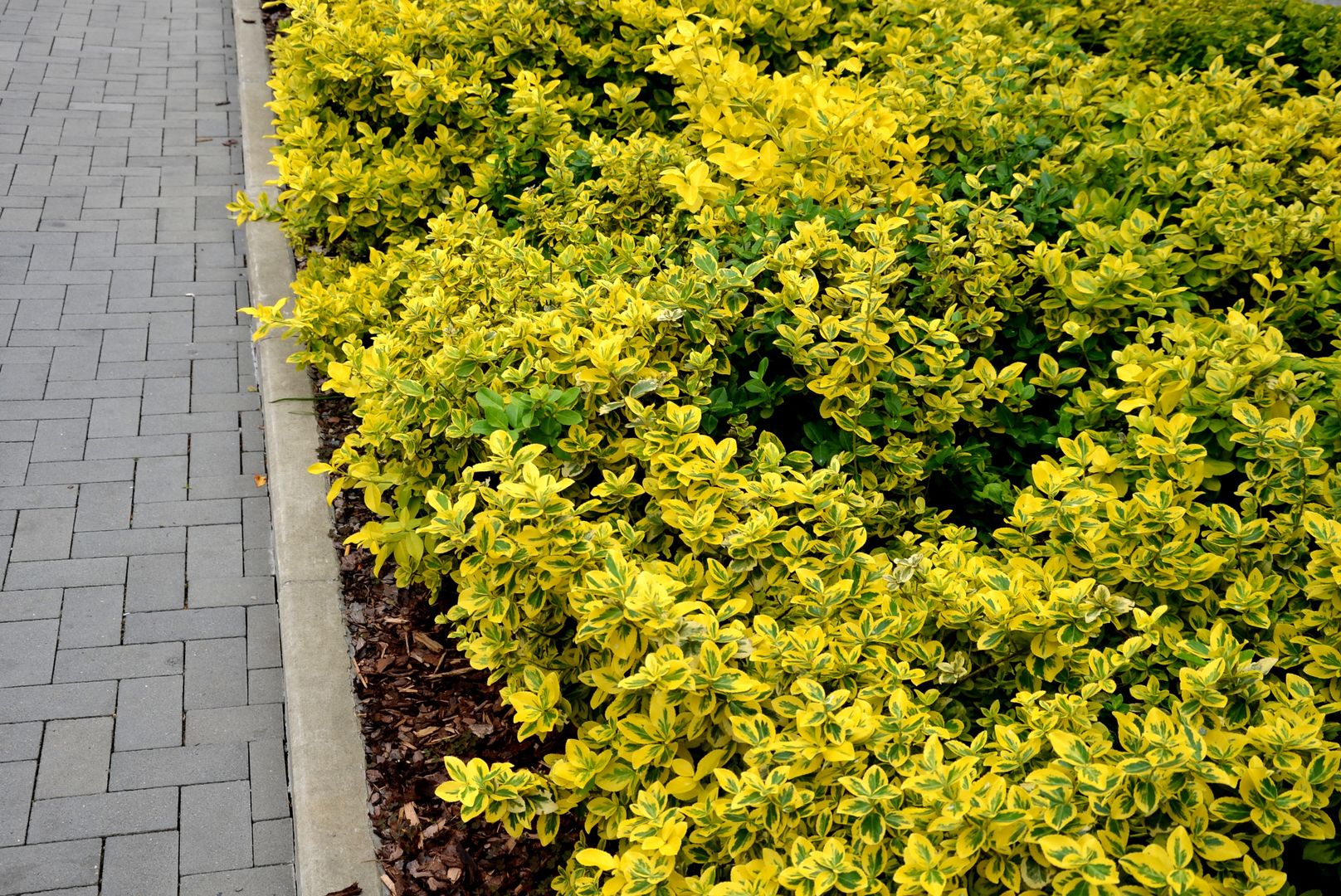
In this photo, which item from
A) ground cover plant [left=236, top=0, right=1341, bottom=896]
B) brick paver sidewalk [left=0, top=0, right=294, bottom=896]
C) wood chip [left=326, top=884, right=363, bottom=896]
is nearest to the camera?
ground cover plant [left=236, top=0, right=1341, bottom=896]

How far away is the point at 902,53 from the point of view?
14.3 ft

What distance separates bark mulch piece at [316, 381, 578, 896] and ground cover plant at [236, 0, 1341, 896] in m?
0.13

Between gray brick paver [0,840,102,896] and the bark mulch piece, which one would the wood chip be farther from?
gray brick paver [0,840,102,896]

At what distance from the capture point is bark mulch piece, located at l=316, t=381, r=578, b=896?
2.69 m

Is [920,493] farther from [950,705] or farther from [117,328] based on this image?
[117,328]

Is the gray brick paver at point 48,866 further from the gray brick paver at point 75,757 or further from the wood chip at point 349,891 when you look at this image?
the wood chip at point 349,891

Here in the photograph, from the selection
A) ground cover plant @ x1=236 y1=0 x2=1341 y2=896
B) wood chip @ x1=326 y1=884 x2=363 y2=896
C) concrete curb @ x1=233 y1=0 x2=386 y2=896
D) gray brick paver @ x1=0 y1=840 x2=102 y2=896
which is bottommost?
gray brick paver @ x1=0 y1=840 x2=102 y2=896

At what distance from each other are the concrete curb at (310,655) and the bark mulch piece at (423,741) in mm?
56

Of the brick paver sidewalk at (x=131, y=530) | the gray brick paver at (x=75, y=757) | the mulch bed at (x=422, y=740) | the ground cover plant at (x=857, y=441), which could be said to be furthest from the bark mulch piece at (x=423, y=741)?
the gray brick paver at (x=75, y=757)

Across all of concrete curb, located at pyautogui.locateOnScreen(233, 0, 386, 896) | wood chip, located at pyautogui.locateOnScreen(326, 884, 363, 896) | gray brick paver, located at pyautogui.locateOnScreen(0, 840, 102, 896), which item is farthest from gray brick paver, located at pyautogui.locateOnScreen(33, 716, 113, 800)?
wood chip, located at pyautogui.locateOnScreen(326, 884, 363, 896)

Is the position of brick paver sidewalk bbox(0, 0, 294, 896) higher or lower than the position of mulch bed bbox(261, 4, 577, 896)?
lower

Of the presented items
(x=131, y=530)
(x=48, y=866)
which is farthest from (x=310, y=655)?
(x=131, y=530)

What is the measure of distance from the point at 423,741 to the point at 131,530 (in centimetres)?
171

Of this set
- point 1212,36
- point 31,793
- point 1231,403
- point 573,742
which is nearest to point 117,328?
point 31,793
